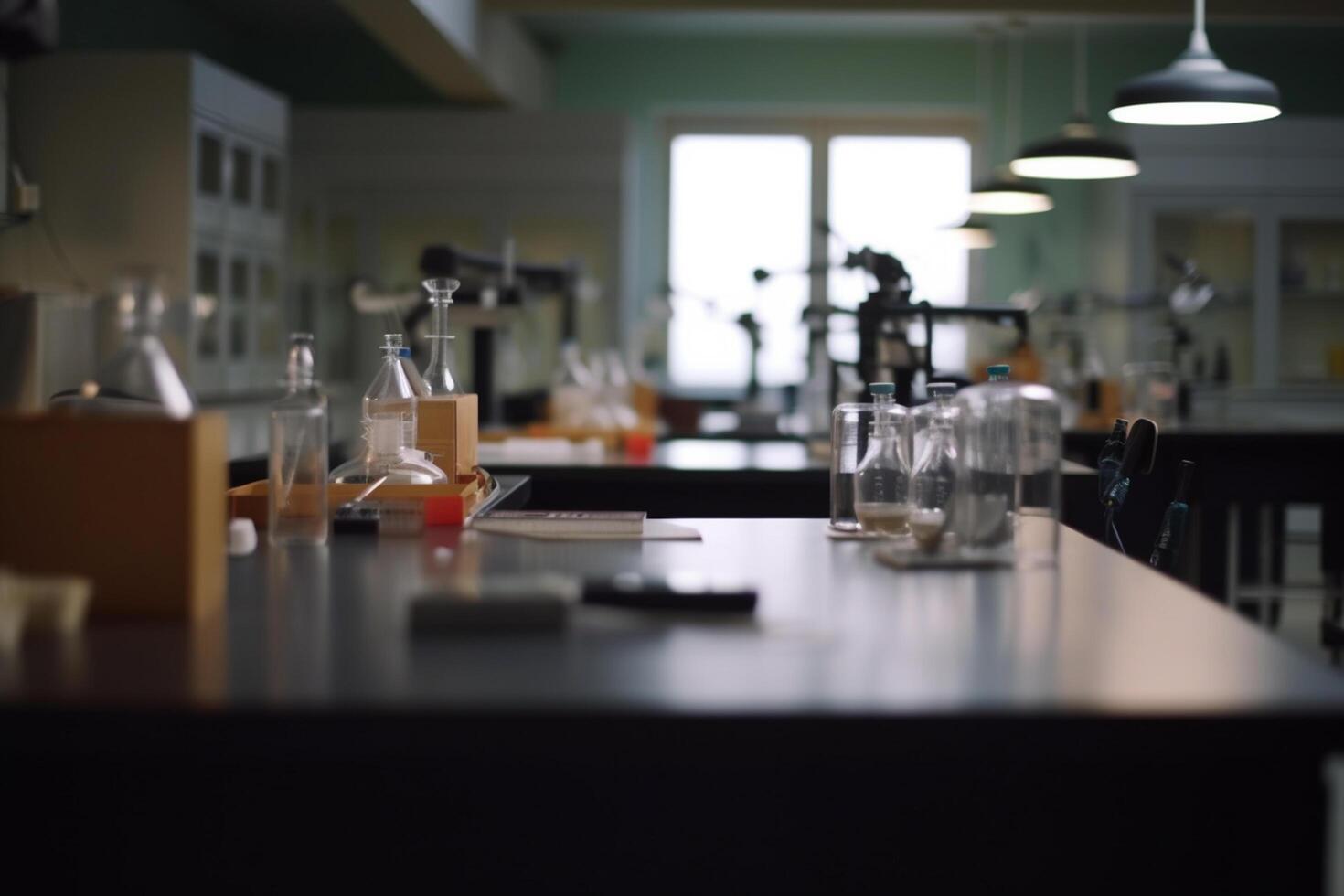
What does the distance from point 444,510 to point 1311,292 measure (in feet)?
20.6

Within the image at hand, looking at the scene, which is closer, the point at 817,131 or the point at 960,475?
the point at 960,475

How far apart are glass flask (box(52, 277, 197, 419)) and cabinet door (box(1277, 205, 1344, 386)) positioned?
21.9ft

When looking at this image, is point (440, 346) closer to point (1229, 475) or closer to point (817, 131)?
point (1229, 475)

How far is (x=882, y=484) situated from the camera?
1.85 metres

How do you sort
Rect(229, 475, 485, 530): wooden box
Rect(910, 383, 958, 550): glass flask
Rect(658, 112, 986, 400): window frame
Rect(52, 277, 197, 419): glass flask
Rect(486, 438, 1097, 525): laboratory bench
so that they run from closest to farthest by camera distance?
Rect(52, 277, 197, 419): glass flask → Rect(910, 383, 958, 550): glass flask → Rect(229, 475, 485, 530): wooden box → Rect(486, 438, 1097, 525): laboratory bench → Rect(658, 112, 986, 400): window frame

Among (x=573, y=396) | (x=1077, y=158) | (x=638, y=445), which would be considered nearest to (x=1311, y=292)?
(x=1077, y=158)

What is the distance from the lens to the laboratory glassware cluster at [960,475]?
61.4 inches

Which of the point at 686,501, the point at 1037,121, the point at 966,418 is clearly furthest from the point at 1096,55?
the point at 966,418

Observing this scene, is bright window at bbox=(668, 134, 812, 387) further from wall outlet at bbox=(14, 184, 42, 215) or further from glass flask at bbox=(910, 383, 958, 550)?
glass flask at bbox=(910, 383, 958, 550)

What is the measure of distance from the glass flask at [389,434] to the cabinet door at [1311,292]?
610cm

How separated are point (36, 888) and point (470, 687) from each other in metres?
0.47

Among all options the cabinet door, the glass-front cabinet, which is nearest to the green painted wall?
the glass-front cabinet

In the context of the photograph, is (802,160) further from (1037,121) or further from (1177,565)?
(1177,565)

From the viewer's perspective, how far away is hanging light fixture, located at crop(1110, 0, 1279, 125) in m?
2.58
